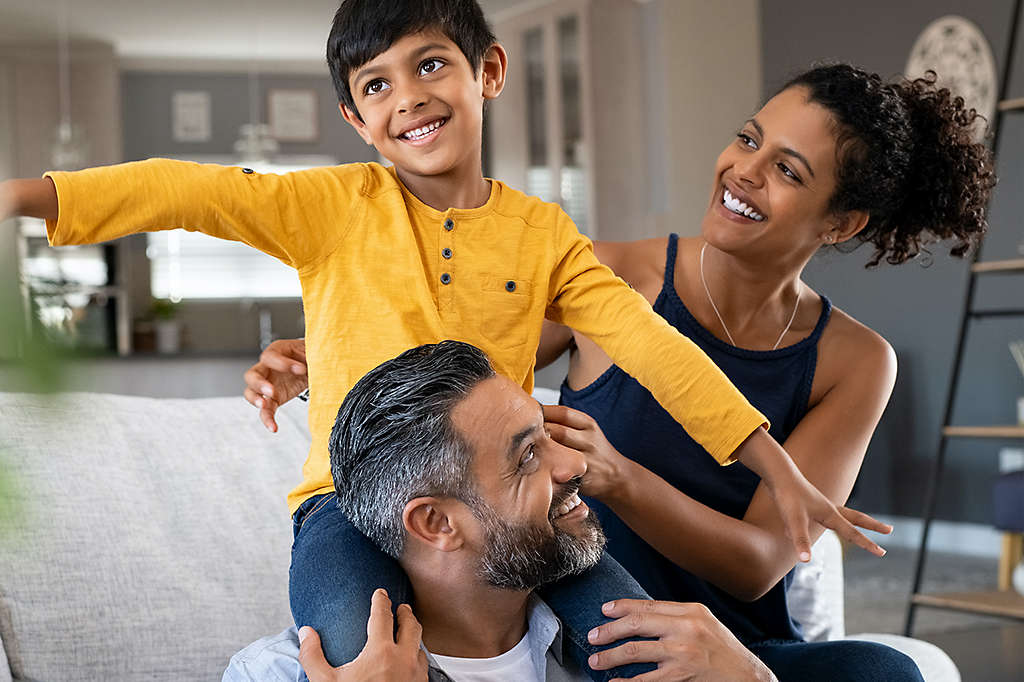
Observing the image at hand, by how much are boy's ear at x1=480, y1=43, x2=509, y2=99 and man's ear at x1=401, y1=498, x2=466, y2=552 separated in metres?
0.59

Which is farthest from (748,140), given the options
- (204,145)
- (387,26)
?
(204,145)

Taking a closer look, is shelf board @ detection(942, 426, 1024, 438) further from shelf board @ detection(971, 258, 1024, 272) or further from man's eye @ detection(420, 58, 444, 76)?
man's eye @ detection(420, 58, 444, 76)

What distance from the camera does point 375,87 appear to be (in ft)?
4.64

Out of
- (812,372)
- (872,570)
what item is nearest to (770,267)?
(812,372)

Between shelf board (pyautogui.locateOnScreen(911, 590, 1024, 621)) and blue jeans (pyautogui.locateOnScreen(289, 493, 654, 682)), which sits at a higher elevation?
blue jeans (pyautogui.locateOnScreen(289, 493, 654, 682))

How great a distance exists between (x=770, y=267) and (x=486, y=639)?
85 centimetres

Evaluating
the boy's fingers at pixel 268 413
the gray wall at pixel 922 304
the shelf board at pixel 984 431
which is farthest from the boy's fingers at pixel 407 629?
the gray wall at pixel 922 304

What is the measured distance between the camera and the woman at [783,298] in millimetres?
1781

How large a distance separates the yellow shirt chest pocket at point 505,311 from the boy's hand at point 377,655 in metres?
0.41

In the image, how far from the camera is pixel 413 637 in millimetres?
1235

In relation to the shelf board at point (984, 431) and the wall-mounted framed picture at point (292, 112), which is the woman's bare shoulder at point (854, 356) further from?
the wall-mounted framed picture at point (292, 112)

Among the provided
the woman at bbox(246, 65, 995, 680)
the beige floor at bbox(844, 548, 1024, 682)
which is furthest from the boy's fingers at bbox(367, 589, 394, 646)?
the beige floor at bbox(844, 548, 1024, 682)

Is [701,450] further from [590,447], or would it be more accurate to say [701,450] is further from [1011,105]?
[1011,105]

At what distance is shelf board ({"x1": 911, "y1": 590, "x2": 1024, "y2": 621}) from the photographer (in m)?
3.60
